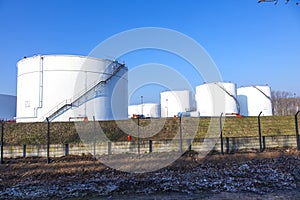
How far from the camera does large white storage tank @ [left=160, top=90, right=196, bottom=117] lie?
35.5m

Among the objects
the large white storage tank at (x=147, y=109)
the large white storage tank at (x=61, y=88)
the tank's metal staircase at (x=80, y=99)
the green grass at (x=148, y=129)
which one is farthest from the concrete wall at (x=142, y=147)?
the large white storage tank at (x=147, y=109)

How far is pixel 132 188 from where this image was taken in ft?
18.5

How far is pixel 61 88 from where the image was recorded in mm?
20188

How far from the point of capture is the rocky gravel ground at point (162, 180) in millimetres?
5195

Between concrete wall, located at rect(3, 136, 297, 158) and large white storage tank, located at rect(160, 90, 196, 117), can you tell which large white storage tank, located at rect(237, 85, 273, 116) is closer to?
large white storage tank, located at rect(160, 90, 196, 117)

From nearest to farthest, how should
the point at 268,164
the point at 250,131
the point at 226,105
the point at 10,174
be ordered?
the point at 10,174, the point at 268,164, the point at 250,131, the point at 226,105

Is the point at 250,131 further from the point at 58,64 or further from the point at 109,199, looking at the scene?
the point at 58,64

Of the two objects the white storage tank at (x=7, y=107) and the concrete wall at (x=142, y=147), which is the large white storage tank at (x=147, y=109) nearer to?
the white storage tank at (x=7, y=107)

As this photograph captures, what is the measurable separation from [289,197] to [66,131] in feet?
35.4

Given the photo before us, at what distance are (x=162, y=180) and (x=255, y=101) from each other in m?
41.4

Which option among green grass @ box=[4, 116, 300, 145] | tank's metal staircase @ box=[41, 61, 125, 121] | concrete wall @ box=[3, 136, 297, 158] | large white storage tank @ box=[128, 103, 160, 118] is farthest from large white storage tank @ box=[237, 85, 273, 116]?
concrete wall @ box=[3, 136, 297, 158]

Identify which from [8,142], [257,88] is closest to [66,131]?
[8,142]

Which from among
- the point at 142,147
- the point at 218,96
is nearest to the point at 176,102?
the point at 218,96

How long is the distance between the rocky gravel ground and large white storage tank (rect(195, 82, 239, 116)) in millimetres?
28033
